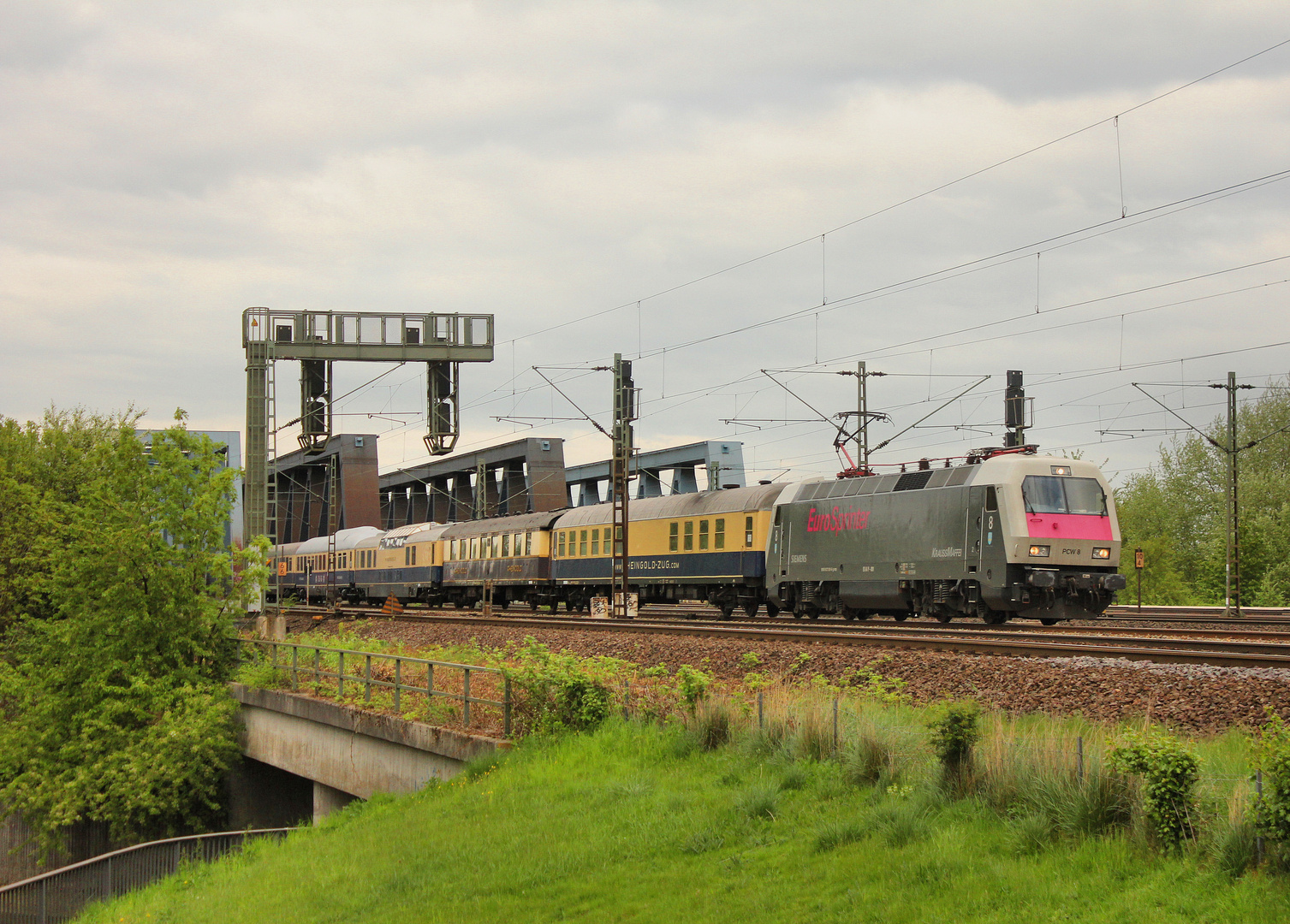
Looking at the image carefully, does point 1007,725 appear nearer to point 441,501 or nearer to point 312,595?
point 312,595

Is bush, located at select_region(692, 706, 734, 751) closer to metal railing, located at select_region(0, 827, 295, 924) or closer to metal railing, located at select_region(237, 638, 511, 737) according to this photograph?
metal railing, located at select_region(237, 638, 511, 737)

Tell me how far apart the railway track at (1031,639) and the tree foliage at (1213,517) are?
3410cm

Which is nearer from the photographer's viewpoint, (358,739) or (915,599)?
(358,739)

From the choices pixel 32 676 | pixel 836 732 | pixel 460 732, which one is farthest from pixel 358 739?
pixel 32 676

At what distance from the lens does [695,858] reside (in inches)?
405

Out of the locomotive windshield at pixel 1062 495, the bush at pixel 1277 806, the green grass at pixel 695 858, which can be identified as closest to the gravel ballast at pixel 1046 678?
the green grass at pixel 695 858

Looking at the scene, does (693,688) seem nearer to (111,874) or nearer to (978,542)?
(111,874)

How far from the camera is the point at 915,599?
94.7 feet

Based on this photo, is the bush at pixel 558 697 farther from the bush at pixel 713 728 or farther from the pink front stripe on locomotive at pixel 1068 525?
the pink front stripe on locomotive at pixel 1068 525

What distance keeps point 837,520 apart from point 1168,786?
908 inches

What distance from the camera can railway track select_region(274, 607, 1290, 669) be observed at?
17.3 meters

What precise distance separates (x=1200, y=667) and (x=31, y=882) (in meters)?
18.2

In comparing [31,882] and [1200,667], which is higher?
[1200,667]

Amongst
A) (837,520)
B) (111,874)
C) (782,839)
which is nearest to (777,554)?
(837,520)
